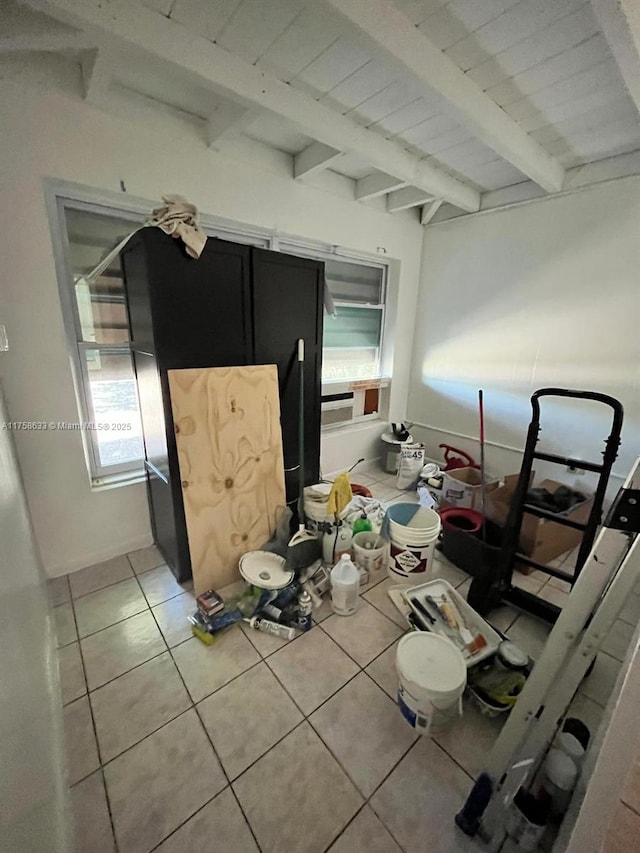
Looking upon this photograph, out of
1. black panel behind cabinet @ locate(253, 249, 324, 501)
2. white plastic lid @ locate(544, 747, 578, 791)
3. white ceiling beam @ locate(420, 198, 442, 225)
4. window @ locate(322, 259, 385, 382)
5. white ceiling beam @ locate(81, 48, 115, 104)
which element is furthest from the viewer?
window @ locate(322, 259, 385, 382)

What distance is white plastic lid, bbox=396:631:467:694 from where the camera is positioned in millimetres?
1192

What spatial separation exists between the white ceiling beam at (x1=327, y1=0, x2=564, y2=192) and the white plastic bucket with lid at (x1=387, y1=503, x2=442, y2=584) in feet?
6.76

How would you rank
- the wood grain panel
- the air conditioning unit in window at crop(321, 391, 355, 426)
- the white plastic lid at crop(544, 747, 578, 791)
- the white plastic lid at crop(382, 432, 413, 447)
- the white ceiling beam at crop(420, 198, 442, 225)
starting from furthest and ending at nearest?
the white plastic lid at crop(382, 432, 413, 447) → the air conditioning unit in window at crop(321, 391, 355, 426) → the white ceiling beam at crop(420, 198, 442, 225) → the wood grain panel → the white plastic lid at crop(544, 747, 578, 791)

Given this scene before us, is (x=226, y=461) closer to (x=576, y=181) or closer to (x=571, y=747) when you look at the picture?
(x=571, y=747)

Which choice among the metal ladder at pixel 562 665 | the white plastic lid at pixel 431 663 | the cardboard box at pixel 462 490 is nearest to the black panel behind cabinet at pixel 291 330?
the cardboard box at pixel 462 490

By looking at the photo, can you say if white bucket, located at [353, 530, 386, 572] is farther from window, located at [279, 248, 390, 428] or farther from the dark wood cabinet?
window, located at [279, 248, 390, 428]

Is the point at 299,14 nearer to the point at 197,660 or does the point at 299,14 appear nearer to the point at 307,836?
the point at 197,660

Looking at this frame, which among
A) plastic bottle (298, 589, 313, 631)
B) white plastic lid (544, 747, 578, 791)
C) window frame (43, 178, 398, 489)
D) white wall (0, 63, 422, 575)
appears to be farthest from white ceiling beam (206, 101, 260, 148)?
white plastic lid (544, 747, 578, 791)

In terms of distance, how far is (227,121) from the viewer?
5.77 feet

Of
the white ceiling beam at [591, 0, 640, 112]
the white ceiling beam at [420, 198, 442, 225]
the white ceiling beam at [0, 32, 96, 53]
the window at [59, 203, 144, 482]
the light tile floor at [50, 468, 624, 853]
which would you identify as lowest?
the light tile floor at [50, 468, 624, 853]

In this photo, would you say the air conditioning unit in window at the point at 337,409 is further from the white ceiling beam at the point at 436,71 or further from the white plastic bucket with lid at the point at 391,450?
A: the white ceiling beam at the point at 436,71

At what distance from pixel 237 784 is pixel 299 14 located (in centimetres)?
274

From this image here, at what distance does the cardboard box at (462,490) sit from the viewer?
252 centimetres

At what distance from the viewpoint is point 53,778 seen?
0.87m
